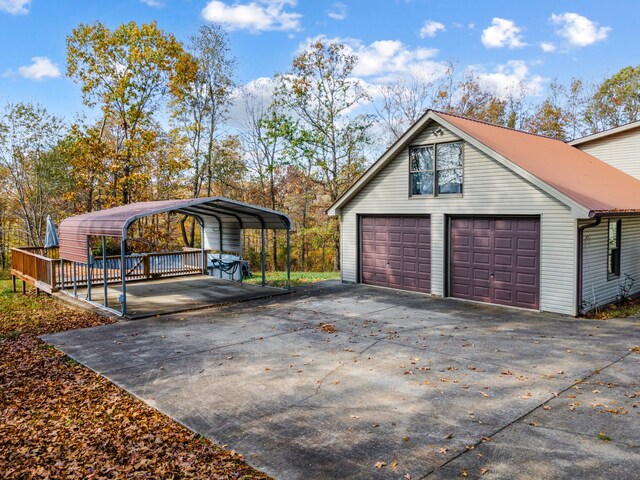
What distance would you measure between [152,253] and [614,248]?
47.0 feet

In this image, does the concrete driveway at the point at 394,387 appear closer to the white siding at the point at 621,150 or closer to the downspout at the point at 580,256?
the downspout at the point at 580,256

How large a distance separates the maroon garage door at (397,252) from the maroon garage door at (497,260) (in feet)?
3.06

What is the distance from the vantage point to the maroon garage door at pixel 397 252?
43.2 feet

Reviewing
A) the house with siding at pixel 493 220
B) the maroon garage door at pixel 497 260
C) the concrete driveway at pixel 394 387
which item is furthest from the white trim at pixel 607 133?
the concrete driveway at pixel 394 387

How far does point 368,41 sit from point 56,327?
2130 cm

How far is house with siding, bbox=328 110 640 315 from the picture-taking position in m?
10.4

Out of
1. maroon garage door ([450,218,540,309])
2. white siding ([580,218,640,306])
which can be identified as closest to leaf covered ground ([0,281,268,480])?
maroon garage door ([450,218,540,309])

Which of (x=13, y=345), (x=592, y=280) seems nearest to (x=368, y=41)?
(x=592, y=280)

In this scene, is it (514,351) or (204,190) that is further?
(204,190)

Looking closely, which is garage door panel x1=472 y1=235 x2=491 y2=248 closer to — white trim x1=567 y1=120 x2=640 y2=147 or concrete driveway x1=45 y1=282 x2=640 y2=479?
concrete driveway x1=45 y1=282 x2=640 y2=479

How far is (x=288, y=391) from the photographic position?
5.93 metres

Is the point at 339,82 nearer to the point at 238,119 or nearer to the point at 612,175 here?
the point at 238,119

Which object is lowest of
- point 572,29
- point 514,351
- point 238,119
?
point 514,351

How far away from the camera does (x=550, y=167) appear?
1186 cm
